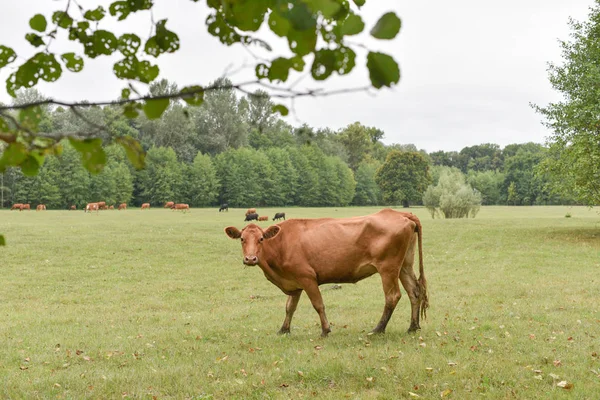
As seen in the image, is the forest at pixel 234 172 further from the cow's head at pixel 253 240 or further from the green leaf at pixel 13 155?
the green leaf at pixel 13 155

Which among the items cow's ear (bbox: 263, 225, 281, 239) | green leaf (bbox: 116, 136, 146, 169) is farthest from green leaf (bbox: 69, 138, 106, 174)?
cow's ear (bbox: 263, 225, 281, 239)

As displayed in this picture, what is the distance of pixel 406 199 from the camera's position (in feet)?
290

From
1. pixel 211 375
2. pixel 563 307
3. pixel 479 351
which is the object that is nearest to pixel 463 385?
pixel 479 351

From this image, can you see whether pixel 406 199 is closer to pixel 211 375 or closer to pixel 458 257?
pixel 458 257

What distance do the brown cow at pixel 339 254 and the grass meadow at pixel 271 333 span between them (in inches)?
26.8

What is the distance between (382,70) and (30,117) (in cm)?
136

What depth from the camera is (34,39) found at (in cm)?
238

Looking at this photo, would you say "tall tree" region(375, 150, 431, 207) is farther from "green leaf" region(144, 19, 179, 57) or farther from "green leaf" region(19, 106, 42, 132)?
"green leaf" region(19, 106, 42, 132)

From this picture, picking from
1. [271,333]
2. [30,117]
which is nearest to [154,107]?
[30,117]

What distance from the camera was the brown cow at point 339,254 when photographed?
28.4 feet

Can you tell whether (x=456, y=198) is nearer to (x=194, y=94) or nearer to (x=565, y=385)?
(x=565, y=385)

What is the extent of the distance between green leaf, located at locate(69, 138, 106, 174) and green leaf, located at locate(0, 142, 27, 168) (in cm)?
21

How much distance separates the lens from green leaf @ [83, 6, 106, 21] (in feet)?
8.77

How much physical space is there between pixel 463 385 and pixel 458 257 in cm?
1661
